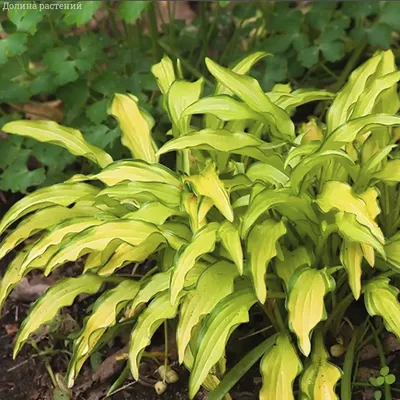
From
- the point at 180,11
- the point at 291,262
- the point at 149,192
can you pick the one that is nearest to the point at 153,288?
the point at 149,192

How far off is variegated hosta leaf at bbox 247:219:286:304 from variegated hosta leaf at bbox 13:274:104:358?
436 millimetres

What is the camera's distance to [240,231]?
1.67 meters

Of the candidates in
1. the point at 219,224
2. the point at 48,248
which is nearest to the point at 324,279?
the point at 219,224

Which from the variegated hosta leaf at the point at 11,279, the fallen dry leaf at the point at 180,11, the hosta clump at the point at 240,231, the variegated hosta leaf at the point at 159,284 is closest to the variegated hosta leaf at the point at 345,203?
the hosta clump at the point at 240,231

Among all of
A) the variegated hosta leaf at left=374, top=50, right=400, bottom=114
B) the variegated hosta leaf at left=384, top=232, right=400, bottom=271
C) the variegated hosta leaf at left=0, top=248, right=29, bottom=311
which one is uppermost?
the variegated hosta leaf at left=374, top=50, right=400, bottom=114

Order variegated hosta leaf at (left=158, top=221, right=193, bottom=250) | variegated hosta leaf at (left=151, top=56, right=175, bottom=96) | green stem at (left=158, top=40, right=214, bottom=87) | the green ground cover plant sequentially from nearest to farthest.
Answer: variegated hosta leaf at (left=158, top=221, right=193, bottom=250)
variegated hosta leaf at (left=151, top=56, right=175, bottom=96)
the green ground cover plant
green stem at (left=158, top=40, right=214, bottom=87)

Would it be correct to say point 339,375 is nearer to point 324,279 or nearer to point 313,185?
point 324,279

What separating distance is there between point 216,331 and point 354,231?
36 cm

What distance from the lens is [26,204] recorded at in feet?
6.39

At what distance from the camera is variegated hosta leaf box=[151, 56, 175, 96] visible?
2.06 m

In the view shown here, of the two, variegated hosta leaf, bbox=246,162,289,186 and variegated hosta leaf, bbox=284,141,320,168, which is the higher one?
variegated hosta leaf, bbox=284,141,320,168

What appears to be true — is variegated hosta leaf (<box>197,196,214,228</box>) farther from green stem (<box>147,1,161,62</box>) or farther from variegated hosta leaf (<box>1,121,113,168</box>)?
green stem (<box>147,1,161,62</box>)

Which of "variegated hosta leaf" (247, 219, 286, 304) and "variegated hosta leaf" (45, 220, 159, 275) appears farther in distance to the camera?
"variegated hosta leaf" (45, 220, 159, 275)

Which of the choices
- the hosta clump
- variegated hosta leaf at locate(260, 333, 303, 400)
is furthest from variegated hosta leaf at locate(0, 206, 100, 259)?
variegated hosta leaf at locate(260, 333, 303, 400)
